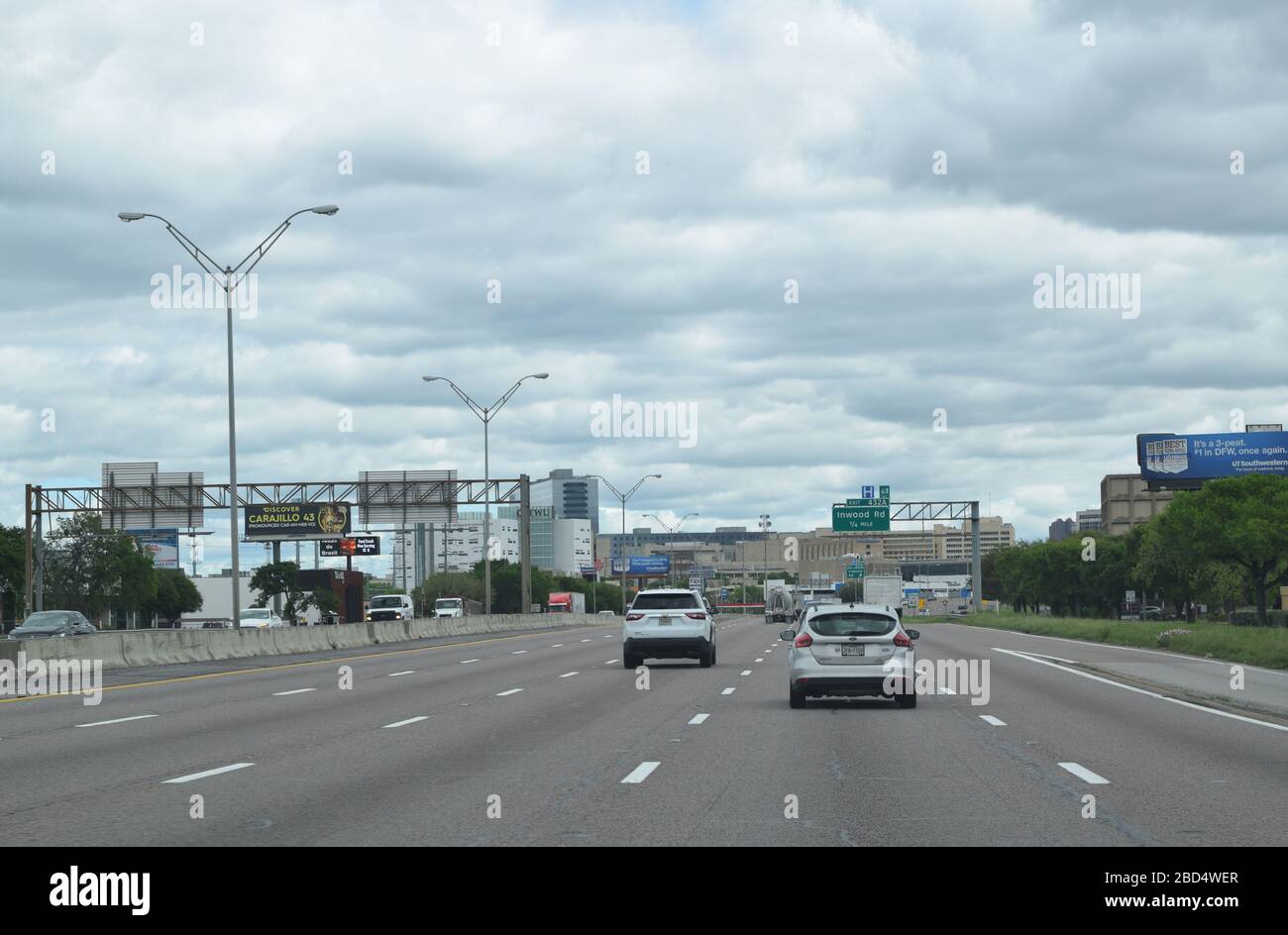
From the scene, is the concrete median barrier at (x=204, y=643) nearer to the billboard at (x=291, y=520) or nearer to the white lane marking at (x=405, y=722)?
the white lane marking at (x=405, y=722)

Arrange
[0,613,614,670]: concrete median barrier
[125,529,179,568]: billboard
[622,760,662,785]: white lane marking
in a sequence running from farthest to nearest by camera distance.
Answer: [125,529,179,568]: billboard < [0,613,614,670]: concrete median barrier < [622,760,662,785]: white lane marking

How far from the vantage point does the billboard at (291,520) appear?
10988cm

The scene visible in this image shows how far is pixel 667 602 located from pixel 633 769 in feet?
69.2

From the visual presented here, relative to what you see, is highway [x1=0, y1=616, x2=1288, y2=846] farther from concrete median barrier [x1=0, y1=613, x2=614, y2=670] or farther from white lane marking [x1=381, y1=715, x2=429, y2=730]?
concrete median barrier [x1=0, y1=613, x2=614, y2=670]

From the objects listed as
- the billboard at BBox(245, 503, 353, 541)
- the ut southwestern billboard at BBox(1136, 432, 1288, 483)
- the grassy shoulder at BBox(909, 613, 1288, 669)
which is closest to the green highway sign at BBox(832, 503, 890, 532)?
the ut southwestern billboard at BBox(1136, 432, 1288, 483)

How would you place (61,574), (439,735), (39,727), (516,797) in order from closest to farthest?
(516,797) < (439,735) < (39,727) < (61,574)

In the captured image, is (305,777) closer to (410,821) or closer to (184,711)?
(410,821)

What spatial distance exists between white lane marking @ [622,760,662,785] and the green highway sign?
8397 centimetres

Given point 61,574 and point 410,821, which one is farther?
point 61,574

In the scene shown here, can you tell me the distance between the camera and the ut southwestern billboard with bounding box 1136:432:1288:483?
10281 centimetres

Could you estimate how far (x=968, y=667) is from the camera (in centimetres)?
3662

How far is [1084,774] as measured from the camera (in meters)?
14.8
